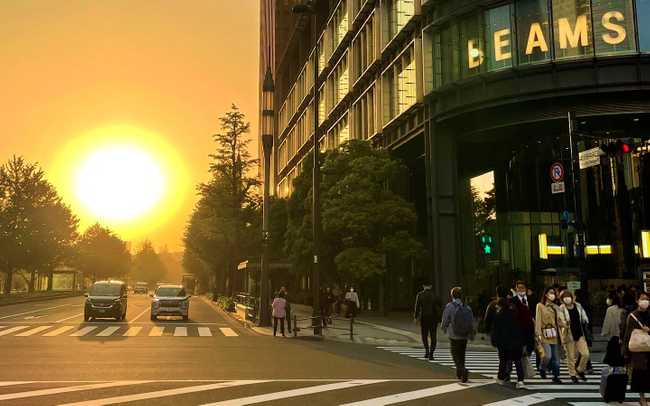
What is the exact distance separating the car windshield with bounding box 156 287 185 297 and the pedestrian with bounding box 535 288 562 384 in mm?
21359

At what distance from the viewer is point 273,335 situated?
2197 cm

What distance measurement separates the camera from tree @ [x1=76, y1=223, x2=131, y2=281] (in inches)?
4163

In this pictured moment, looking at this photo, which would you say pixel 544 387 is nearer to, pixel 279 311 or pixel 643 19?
pixel 279 311

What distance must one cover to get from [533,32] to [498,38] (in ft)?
4.84

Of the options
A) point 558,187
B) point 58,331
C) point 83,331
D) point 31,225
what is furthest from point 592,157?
point 31,225

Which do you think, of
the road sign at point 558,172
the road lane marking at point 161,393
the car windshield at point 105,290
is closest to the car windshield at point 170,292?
the car windshield at point 105,290

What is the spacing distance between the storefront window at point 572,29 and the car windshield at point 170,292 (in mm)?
20631

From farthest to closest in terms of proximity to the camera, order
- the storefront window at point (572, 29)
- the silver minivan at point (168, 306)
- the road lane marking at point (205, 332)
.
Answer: the silver minivan at point (168, 306), the storefront window at point (572, 29), the road lane marking at point (205, 332)

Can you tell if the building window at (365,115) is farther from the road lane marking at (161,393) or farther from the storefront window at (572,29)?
the road lane marking at (161,393)

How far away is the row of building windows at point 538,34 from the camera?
2409 centimetres

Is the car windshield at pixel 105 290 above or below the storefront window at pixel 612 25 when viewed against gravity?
below

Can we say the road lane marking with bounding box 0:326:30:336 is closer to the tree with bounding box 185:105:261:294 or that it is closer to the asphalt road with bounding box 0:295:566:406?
the asphalt road with bounding box 0:295:566:406

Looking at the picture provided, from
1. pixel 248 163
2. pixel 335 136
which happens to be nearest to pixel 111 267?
pixel 248 163

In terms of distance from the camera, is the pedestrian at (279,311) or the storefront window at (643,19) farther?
the storefront window at (643,19)
